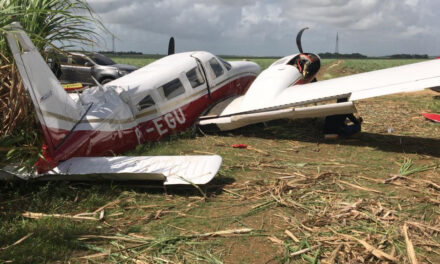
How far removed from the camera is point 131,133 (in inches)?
299

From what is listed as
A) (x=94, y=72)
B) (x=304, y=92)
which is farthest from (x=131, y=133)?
(x=94, y=72)

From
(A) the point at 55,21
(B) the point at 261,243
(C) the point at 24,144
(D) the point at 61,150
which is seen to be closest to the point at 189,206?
(B) the point at 261,243

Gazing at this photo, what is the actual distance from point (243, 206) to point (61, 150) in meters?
3.18

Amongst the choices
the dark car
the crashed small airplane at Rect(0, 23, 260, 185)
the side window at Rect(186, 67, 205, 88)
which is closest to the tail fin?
the crashed small airplane at Rect(0, 23, 260, 185)

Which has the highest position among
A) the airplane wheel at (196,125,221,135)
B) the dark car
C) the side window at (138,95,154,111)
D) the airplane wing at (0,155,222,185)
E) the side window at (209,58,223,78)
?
the side window at (209,58,223,78)

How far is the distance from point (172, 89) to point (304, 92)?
11.4ft

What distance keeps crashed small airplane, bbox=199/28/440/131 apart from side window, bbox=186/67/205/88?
916 mm

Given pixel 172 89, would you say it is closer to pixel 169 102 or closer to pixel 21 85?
pixel 169 102

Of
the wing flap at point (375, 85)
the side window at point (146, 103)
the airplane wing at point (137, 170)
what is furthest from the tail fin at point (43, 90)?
the wing flap at point (375, 85)

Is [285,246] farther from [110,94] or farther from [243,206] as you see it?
[110,94]

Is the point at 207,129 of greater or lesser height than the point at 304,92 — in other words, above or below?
below

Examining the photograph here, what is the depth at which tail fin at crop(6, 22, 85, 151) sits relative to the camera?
191 inches

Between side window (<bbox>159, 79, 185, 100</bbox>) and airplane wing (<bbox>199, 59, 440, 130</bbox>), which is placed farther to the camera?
side window (<bbox>159, 79, 185, 100</bbox>)

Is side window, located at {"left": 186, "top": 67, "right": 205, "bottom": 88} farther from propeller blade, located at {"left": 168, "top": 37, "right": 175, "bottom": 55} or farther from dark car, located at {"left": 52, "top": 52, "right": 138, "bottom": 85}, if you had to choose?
dark car, located at {"left": 52, "top": 52, "right": 138, "bottom": 85}
